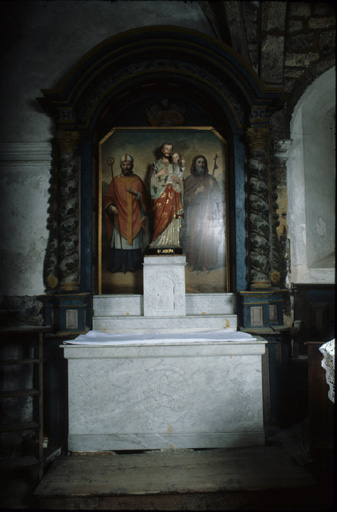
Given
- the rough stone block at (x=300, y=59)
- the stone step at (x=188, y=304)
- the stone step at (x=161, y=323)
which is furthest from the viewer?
the rough stone block at (x=300, y=59)

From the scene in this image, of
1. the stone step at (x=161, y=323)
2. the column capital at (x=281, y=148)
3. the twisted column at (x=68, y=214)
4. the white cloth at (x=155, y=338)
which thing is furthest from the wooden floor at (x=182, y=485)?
the column capital at (x=281, y=148)

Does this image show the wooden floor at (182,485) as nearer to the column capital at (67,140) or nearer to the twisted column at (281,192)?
the twisted column at (281,192)

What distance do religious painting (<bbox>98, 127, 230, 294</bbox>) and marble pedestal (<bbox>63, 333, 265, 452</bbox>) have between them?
4.65 feet

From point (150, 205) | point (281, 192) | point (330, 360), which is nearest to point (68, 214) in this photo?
point (150, 205)

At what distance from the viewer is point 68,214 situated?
15.1ft

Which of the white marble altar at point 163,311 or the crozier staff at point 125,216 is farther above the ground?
the crozier staff at point 125,216

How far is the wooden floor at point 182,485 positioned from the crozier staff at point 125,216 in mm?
2428

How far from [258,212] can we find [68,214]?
221cm

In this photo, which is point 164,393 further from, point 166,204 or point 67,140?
point 67,140

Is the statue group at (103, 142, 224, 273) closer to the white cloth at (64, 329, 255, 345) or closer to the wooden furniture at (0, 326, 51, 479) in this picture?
the white cloth at (64, 329, 255, 345)

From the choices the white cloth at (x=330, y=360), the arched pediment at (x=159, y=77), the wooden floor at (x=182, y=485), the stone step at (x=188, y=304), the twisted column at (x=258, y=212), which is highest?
the arched pediment at (x=159, y=77)

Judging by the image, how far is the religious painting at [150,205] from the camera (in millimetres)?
5215

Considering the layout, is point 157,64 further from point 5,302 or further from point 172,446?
point 172,446

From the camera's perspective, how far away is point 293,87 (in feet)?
17.6
